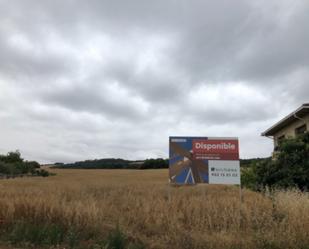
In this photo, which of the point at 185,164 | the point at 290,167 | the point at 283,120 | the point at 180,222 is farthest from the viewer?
the point at 283,120

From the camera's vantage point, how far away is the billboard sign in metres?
12.9

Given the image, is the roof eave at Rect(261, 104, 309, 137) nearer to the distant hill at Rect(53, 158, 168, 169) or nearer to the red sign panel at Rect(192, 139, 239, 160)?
the red sign panel at Rect(192, 139, 239, 160)

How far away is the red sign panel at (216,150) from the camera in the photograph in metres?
13.0

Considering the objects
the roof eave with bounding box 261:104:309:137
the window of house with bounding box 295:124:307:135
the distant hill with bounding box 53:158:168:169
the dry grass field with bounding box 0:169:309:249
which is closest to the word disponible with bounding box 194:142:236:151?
the dry grass field with bounding box 0:169:309:249

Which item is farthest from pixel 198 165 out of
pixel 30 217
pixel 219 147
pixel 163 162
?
pixel 163 162

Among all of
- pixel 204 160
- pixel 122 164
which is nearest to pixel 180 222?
pixel 204 160

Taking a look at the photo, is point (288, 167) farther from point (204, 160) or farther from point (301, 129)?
point (301, 129)

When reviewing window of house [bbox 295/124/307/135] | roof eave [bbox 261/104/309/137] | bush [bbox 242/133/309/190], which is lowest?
bush [bbox 242/133/309/190]

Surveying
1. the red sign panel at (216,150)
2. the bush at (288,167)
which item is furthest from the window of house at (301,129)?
the red sign panel at (216,150)

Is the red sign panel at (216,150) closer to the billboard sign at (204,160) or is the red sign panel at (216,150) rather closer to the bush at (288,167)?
the billboard sign at (204,160)

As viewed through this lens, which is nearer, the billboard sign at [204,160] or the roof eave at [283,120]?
the billboard sign at [204,160]

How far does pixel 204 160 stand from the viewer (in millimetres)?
13133

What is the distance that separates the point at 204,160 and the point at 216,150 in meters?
0.56

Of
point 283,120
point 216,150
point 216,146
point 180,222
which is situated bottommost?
point 180,222
